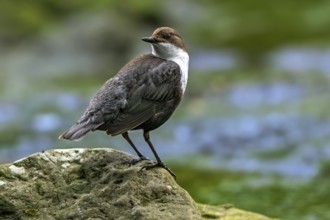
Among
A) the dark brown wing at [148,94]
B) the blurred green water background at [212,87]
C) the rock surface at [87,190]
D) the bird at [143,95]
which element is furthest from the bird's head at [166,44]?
the blurred green water background at [212,87]

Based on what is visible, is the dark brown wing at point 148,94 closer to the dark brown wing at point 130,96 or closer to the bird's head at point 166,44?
the dark brown wing at point 130,96

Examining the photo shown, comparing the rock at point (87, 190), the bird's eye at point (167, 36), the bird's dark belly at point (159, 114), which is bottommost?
the rock at point (87, 190)

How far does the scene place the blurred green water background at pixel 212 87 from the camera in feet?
33.7

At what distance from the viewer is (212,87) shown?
15.6 metres

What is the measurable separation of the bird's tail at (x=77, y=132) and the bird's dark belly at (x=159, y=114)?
551 millimetres

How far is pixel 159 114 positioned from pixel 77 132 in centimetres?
86

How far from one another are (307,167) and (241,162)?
1.03 metres

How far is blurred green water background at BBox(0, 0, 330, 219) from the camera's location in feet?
33.7

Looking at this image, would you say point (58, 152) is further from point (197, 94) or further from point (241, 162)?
point (197, 94)

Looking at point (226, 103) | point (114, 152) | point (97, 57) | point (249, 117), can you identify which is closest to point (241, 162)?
point (249, 117)

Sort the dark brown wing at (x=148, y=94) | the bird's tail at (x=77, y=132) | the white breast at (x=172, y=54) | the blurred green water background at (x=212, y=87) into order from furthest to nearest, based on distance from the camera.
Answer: the blurred green water background at (x=212, y=87) < the white breast at (x=172, y=54) < the dark brown wing at (x=148, y=94) < the bird's tail at (x=77, y=132)

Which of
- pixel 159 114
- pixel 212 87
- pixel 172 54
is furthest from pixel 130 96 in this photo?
pixel 212 87

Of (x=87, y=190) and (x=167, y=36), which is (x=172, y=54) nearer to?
(x=167, y=36)

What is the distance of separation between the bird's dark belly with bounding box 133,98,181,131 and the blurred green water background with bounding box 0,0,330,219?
2.77 meters
